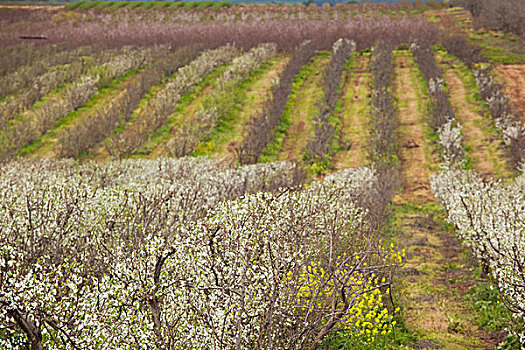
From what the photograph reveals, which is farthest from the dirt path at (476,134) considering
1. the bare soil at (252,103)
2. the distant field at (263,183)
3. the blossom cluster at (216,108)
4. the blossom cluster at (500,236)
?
the blossom cluster at (216,108)

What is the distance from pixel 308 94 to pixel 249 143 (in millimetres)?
9212

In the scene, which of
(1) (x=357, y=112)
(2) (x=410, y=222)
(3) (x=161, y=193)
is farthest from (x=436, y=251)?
(1) (x=357, y=112)

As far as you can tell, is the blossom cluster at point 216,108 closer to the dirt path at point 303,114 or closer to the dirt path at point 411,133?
the dirt path at point 303,114

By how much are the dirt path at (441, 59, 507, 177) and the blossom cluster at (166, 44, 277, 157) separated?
38.2 feet

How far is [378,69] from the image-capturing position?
103 feet

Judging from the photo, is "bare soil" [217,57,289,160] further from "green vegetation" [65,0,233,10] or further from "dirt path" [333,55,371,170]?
"green vegetation" [65,0,233,10]

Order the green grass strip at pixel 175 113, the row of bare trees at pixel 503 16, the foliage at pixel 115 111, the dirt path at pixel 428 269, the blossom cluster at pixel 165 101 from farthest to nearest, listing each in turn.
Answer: the row of bare trees at pixel 503 16 → the green grass strip at pixel 175 113 → the blossom cluster at pixel 165 101 → the foliage at pixel 115 111 → the dirt path at pixel 428 269

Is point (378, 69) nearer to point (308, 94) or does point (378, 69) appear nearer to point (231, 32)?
point (308, 94)

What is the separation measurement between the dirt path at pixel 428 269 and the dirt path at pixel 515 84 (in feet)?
21.6

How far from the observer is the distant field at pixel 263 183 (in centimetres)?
692

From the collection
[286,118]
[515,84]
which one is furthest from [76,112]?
[515,84]

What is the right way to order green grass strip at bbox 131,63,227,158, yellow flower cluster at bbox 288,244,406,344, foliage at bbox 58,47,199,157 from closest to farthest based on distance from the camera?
1. yellow flower cluster at bbox 288,244,406,344
2. foliage at bbox 58,47,199,157
3. green grass strip at bbox 131,63,227,158

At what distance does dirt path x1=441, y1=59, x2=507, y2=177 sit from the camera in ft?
64.5

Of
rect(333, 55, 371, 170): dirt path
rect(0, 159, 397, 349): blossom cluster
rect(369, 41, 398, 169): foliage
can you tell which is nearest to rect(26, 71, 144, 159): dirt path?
rect(333, 55, 371, 170): dirt path
